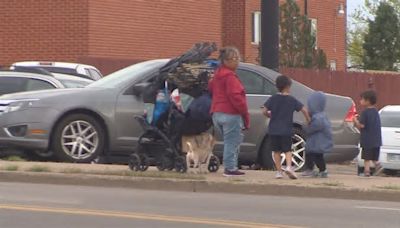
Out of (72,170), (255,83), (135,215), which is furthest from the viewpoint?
(255,83)

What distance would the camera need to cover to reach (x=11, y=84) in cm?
1620

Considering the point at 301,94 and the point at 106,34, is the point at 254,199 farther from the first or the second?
the point at 106,34

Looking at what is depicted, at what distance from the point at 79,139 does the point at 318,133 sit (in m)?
3.55

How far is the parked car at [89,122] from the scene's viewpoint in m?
13.6

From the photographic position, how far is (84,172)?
12.7 m

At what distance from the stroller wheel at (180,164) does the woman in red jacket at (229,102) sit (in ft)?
2.04

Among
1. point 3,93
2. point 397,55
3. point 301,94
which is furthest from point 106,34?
point 397,55

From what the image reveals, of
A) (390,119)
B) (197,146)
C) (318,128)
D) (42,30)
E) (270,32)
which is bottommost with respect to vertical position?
(197,146)

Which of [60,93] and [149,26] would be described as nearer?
[60,93]

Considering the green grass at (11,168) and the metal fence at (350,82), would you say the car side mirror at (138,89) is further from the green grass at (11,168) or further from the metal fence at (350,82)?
the metal fence at (350,82)

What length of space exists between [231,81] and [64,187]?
2693mm

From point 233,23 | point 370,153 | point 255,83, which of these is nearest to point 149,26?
point 233,23

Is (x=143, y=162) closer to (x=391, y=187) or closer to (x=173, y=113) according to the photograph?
(x=173, y=113)

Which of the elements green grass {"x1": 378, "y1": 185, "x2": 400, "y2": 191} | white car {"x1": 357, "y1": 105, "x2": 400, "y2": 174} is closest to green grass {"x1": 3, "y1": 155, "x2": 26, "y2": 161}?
green grass {"x1": 378, "y1": 185, "x2": 400, "y2": 191}
